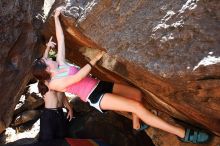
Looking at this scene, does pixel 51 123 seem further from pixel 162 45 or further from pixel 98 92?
pixel 162 45

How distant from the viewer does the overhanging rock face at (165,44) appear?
4426 millimetres

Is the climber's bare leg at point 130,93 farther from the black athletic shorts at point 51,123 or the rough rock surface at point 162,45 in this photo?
the black athletic shorts at point 51,123

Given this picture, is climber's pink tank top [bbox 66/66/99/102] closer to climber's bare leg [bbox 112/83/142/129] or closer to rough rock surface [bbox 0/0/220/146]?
rough rock surface [bbox 0/0/220/146]

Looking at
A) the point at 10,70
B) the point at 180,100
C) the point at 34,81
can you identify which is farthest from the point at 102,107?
the point at 34,81

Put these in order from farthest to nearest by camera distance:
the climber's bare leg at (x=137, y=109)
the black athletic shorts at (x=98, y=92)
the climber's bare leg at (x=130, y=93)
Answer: the climber's bare leg at (x=130, y=93), the black athletic shorts at (x=98, y=92), the climber's bare leg at (x=137, y=109)

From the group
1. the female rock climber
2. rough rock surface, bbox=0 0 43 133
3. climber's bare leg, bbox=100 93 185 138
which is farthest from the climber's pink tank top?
rough rock surface, bbox=0 0 43 133

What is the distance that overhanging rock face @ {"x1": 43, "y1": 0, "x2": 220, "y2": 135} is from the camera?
14.5 feet

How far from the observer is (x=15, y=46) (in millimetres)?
8773

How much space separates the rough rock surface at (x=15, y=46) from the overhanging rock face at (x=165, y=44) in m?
2.93

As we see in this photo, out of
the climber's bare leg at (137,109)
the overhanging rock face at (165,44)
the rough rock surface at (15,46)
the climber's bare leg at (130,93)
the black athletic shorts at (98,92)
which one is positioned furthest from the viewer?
the rough rock surface at (15,46)

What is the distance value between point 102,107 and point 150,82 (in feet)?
3.18

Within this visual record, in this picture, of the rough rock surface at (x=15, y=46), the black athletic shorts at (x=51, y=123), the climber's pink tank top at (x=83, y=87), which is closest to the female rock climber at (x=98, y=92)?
the climber's pink tank top at (x=83, y=87)

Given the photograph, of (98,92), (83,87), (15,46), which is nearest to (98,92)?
(98,92)

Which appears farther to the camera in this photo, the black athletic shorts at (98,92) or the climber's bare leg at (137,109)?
the black athletic shorts at (98,92)
